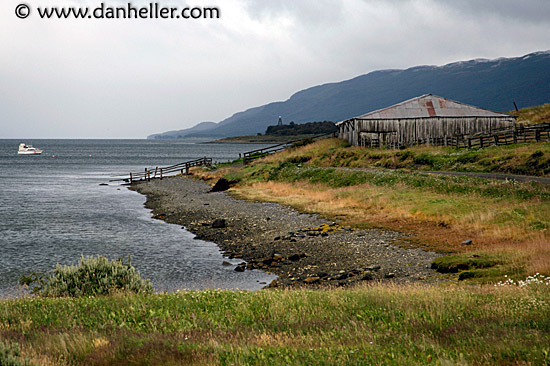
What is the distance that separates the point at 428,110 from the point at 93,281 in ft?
186

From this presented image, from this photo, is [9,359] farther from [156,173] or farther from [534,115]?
[156,173]

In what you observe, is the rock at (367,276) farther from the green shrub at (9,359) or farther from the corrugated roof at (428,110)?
the corrugated roof at (428,110)

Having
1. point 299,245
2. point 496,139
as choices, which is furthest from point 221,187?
point 299,245

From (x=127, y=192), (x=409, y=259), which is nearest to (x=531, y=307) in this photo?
(x=409, y=259)

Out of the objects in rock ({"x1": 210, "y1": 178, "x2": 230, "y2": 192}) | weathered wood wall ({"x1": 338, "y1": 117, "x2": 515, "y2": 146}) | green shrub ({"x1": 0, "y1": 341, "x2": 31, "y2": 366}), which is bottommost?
rock ({"x1": 210, "y1": 178, "x2": 230, "y2": 192})

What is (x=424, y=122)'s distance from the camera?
61.0 m

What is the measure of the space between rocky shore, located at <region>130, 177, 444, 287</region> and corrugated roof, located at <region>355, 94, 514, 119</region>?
29.8 meters

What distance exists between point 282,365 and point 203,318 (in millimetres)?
3001

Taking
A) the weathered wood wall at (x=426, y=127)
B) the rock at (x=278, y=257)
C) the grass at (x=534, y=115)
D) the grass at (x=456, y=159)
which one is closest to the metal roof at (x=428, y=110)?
the weathered wood wall at (x=426, y=127)

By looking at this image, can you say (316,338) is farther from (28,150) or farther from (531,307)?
(28,150)

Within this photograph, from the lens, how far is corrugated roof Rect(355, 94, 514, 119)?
2409 inches

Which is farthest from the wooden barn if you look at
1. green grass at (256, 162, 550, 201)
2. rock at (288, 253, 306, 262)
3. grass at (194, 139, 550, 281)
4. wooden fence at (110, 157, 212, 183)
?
rock at (288, 253, 306, 262)

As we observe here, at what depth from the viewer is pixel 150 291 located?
38.5 ft

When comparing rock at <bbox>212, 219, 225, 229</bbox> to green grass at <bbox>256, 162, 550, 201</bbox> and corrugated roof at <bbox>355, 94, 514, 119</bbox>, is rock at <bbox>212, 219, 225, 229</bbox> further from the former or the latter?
corrugated roof at <bbox>355, 94, 514, 119</bbox>
